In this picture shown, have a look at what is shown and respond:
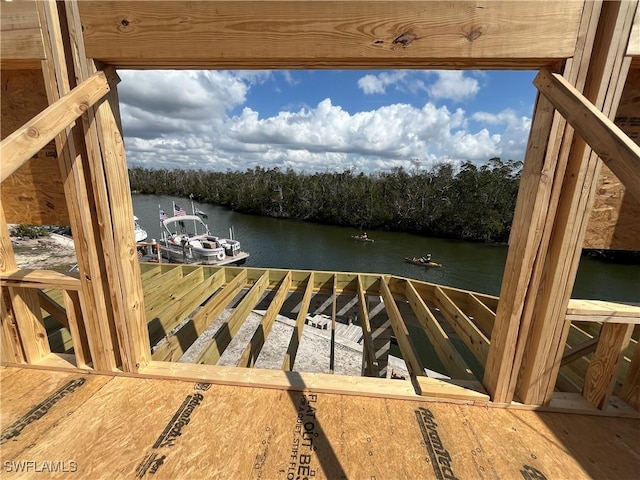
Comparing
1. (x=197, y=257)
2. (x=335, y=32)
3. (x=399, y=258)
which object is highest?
(x=335, y=32)

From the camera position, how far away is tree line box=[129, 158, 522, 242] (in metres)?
32.2

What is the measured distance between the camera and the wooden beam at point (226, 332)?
8.26 ft

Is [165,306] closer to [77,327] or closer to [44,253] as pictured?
[77,327]

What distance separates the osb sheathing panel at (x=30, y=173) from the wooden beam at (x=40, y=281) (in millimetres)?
430

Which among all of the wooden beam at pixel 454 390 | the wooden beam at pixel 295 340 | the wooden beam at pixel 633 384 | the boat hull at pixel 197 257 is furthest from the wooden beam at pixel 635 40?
the boat hull at pixel 197 257

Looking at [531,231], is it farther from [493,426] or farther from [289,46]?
[289,46]

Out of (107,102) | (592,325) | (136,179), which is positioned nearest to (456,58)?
(107,102)

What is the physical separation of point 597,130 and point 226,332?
10.7 feet

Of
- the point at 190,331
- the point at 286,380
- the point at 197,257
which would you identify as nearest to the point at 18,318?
the point at 190,331

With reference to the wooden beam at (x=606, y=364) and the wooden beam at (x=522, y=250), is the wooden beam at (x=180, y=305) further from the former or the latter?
the wooden beam at (x=606, y=364)

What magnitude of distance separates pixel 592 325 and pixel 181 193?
3555 inches

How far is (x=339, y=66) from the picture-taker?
1641 mm

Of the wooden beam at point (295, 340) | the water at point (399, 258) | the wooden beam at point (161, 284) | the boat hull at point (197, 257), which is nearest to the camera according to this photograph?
the wooden beam at point (295, 340)

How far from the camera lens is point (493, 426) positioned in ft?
5.84
